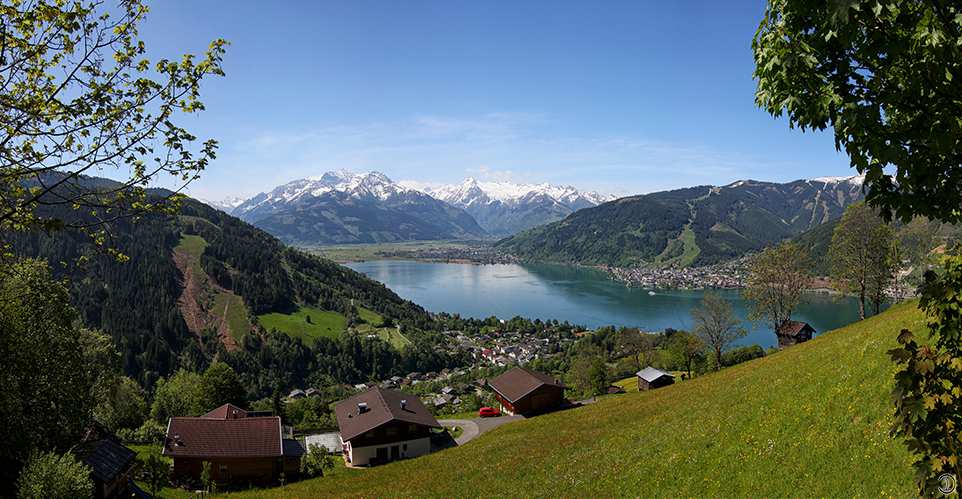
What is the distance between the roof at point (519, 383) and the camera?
45031 mm

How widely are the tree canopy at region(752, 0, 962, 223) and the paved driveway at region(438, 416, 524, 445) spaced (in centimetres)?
3791

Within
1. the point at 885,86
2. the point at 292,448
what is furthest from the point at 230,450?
the point at 885,86

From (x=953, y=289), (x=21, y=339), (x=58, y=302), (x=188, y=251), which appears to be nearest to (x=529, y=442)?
(x=953, y=289)

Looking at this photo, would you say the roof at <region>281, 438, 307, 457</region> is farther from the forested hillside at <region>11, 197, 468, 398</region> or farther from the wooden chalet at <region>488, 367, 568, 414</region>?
the forested hillside at <region>11, 197, 468, 398</region>

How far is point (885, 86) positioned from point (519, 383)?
45.8 meters

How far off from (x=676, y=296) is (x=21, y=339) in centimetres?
19892

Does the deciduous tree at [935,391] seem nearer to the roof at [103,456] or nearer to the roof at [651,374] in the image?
the roof at [103,456]

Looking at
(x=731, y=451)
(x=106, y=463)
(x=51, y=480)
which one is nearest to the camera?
(x=731, y=451)

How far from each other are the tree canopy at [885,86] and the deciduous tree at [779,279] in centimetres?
4230

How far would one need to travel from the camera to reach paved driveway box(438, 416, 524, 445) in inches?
1553

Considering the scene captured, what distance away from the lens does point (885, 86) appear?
4.78 meters

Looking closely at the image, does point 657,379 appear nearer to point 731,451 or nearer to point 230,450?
point 731,451

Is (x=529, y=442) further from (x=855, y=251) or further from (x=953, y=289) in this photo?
(x=855, y=251)

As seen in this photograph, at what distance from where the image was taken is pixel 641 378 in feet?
172
